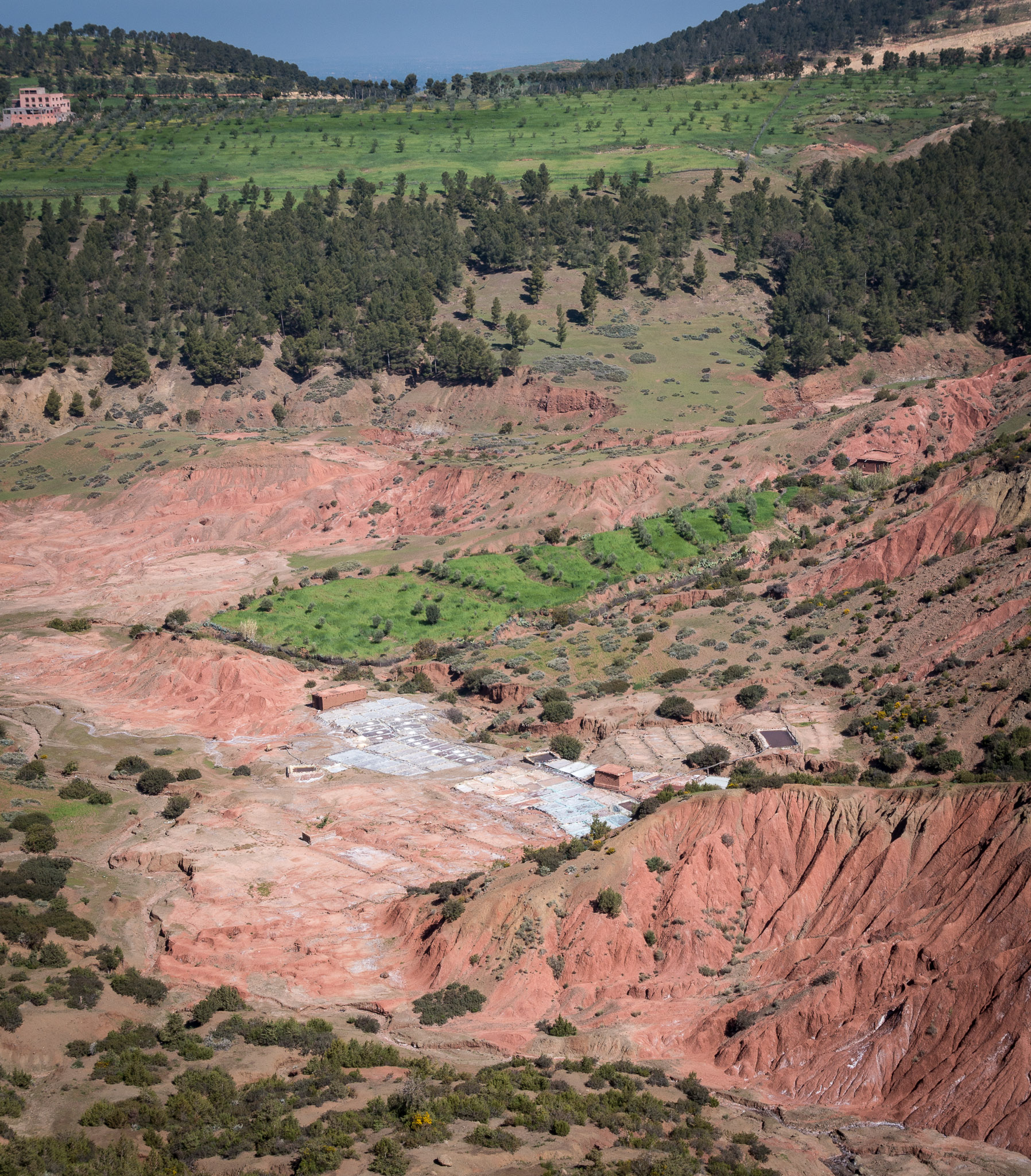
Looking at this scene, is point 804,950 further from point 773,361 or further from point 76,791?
point 773,361

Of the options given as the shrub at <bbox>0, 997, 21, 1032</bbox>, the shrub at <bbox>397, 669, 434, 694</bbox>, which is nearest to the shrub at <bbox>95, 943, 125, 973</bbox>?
the shrub at <bbox>0, 997, 21, 1032</bbox>

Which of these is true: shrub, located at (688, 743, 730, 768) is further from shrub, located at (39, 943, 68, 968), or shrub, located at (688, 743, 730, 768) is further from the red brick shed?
shrub, located at (39, 943, 68, 968)

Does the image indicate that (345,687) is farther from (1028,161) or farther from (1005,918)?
(1028,161)

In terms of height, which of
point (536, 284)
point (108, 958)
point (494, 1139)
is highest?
point (536, 284)

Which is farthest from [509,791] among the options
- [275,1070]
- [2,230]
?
Answer: [2,230]

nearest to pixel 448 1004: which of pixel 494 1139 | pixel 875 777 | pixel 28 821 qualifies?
pixel 494 1139

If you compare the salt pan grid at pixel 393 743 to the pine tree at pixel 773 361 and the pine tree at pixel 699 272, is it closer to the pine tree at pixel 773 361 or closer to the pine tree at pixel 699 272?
the pine tree at pixel 773 361
